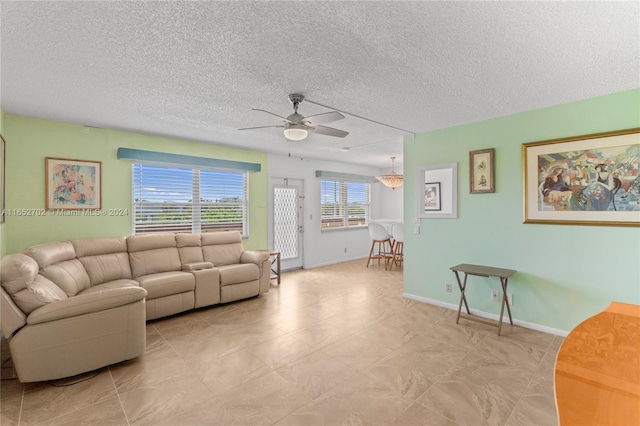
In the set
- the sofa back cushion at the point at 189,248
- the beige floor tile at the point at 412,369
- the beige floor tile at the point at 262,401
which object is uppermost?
the sofa back cushion at the point at 189,248

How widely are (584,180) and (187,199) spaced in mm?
5120

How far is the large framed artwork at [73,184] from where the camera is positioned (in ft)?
12.0

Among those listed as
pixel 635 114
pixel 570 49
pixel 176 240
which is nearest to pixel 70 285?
pixel 176 240

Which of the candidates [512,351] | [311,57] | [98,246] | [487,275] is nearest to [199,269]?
[98,246]

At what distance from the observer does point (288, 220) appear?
249 inches

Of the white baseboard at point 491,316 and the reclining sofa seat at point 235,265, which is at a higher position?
the reclining sofa seat at point 235,265

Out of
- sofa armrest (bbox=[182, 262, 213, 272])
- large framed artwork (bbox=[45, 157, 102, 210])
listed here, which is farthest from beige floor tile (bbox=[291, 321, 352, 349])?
large framed artwork (bbox=[45, 157, 102, 210])

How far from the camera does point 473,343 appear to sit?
2932 mm

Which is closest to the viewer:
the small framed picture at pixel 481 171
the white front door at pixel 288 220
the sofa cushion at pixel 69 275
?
the sofa cushion at pixel 69 275

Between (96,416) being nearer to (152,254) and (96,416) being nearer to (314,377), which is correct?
(314,377)

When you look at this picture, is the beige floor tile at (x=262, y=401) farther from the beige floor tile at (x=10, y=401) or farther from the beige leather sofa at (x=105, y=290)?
the beige floor tile at (x=10, y=401)

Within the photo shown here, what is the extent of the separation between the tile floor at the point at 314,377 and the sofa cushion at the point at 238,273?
1.96ft

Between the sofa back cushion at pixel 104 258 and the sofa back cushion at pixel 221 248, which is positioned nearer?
the sofa back cushion at pixel 104 258

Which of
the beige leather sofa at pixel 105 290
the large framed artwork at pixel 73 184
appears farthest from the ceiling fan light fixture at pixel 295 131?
the large framed artwork at pixel 73 184
